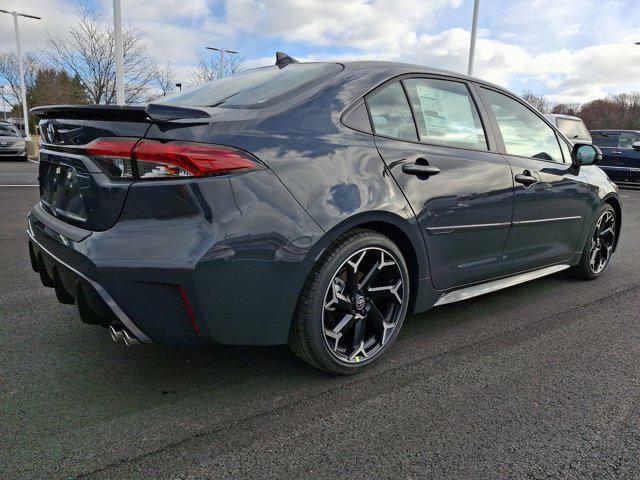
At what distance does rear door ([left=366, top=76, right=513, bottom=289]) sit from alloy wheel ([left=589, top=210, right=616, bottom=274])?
159 cm

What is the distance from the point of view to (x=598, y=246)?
425cm

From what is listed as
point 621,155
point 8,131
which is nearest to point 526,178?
point 621,155

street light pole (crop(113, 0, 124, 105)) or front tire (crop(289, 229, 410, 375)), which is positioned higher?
street light pole (crop(113, 0, 124, 105))

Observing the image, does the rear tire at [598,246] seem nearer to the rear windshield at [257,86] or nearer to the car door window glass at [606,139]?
the rear windshield at [257,86]

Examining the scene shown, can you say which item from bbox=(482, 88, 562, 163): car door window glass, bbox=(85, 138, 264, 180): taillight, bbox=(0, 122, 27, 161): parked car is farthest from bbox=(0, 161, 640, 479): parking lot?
bbox=(0, 122, 27, 161): parked car

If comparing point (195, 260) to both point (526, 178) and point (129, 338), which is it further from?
point (526, 178)

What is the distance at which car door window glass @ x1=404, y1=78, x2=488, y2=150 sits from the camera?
8.84 ft

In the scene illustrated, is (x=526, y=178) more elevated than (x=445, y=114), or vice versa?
(x=445, y=114)

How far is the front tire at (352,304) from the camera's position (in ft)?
7.20

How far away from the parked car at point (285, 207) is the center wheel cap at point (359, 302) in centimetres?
1

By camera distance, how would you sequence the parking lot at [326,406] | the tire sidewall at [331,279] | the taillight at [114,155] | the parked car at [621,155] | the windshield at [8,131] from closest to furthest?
the parking lot at [326,406]
the taillight at [114,155]
the tire sidewall at [331,279]
the parked car at [621,155]
the windshield at [8,131]

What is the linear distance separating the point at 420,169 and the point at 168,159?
127 centimetres

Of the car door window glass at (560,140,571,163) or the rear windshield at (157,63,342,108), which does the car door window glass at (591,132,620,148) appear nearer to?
the car door window glass at (560,140,571,163)

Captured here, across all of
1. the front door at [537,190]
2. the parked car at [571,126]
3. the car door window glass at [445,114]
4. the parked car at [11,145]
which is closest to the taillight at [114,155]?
the car door window glass at [445,114]
